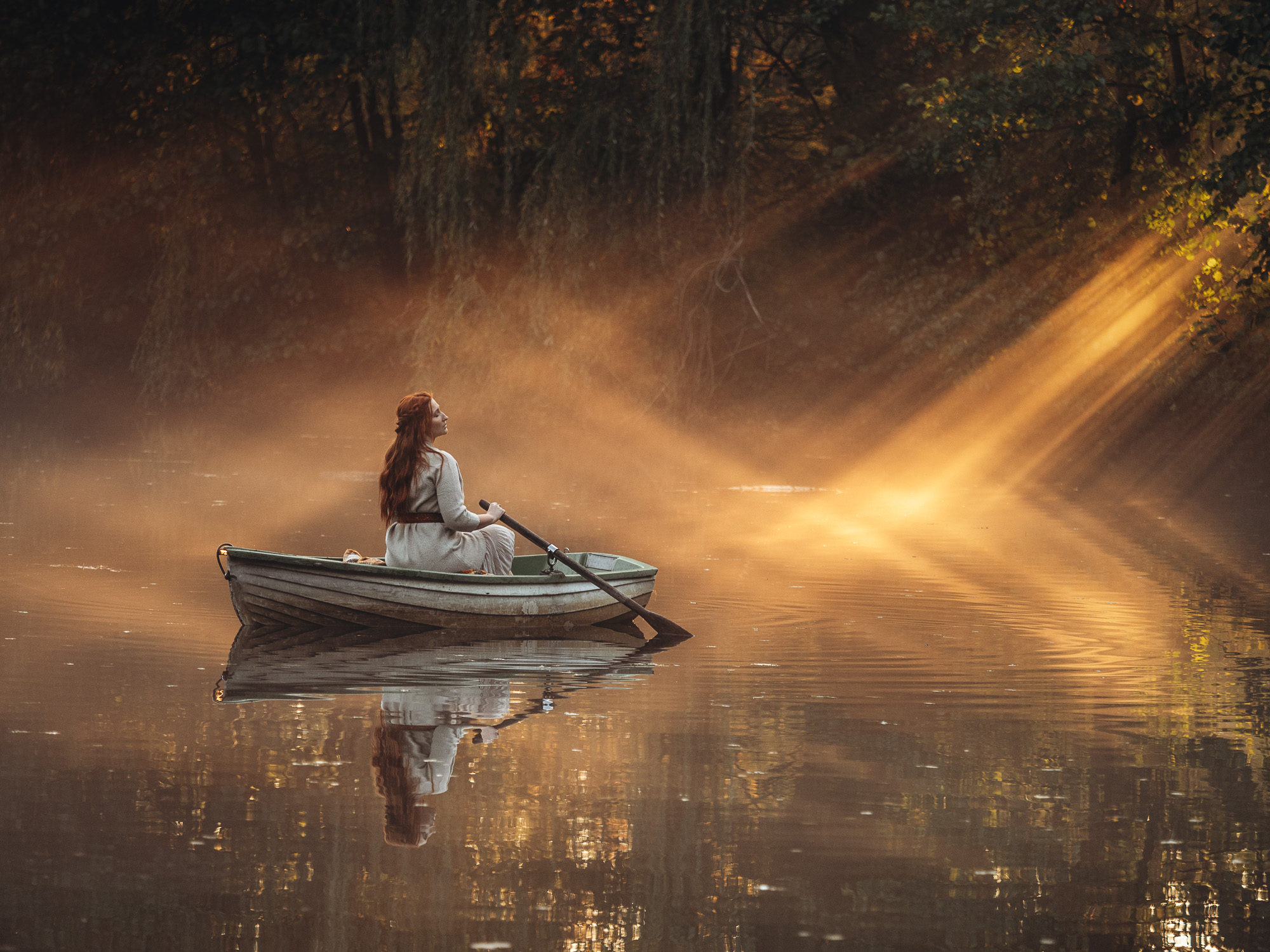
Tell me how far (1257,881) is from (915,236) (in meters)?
22.5

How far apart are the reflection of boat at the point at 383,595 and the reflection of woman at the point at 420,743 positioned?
1.57 m

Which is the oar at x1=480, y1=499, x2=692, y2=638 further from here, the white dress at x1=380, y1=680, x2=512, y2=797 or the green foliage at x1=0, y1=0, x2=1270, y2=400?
the green foliage at x1=0, y1=0, x2=1270, y2=400

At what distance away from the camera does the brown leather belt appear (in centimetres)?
1009

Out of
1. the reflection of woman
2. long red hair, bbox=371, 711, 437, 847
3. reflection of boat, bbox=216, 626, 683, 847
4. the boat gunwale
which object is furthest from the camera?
the boat gunwale

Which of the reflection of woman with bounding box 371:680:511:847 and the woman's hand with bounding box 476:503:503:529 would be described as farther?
the woman's hand with bounding box 476:503:503:529

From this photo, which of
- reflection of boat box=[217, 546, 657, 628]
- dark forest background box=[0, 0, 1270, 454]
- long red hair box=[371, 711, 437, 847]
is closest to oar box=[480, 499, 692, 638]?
reflection of boat box=[217, 546, 657, 628]

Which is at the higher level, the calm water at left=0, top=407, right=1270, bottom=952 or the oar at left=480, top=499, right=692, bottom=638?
the oar at left=480, top=499, right=692, bottom=638

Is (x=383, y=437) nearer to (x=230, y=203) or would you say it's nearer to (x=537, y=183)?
(x=230, y=203)

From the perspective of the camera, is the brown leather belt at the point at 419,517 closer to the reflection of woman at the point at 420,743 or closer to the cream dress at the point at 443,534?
the cream dress at the point at 443,534

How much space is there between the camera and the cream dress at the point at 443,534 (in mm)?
9914

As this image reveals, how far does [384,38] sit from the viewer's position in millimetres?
22969

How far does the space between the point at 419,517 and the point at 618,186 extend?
493 inches

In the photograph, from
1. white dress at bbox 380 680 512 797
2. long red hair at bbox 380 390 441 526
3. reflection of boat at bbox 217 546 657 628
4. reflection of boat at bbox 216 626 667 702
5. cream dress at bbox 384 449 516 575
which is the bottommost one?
white dress at bbox 380 680 512 797

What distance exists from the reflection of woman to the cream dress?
1680 mm
